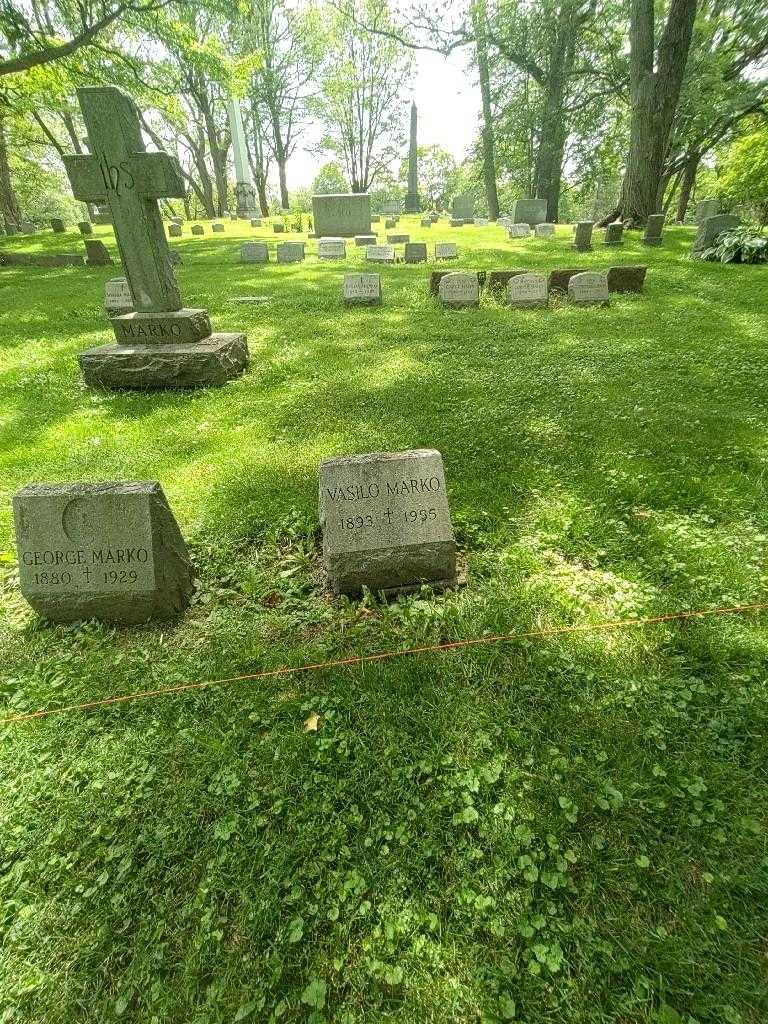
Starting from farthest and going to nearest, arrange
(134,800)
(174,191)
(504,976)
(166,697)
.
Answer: (174,191) → (166,697) → (134,800) → (504,976)

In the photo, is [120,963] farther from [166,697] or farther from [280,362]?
[280,362]

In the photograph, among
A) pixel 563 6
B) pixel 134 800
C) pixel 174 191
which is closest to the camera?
pixel 134 800

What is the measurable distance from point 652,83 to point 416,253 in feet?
26.0

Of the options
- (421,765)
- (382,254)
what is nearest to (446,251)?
(382,254)

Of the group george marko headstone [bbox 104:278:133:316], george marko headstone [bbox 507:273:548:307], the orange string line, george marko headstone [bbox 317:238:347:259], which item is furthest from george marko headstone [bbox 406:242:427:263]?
the orange string line

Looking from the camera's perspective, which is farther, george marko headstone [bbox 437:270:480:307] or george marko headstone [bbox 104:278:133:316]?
george marko headstone [bbox 104:278:133:316]

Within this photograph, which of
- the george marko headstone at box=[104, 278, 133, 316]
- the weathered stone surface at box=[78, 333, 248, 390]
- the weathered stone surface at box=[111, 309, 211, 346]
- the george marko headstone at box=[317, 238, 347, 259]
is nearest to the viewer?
the weathered stone surface at box=[78, 333, 248, 390]

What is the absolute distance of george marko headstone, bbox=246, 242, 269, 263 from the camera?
16.0 m

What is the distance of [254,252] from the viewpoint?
16062 millimetres

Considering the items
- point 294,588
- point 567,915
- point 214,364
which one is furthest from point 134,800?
point 214,364

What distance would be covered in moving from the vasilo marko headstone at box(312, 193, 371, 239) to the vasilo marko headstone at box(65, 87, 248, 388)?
17873 mm

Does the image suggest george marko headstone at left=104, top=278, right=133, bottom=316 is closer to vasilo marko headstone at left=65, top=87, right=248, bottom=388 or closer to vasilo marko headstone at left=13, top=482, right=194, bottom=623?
vasilo marko headstone at left=65, top=87, right=248, bottom=388

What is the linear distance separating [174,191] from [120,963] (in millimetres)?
7176

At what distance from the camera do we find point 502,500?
12.6ft
